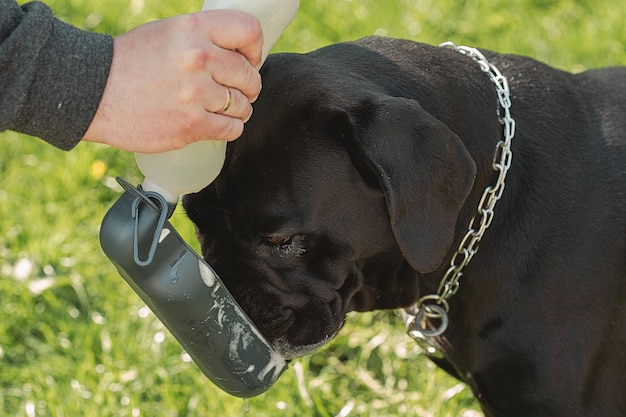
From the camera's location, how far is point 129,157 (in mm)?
4934

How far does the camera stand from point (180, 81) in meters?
2.32

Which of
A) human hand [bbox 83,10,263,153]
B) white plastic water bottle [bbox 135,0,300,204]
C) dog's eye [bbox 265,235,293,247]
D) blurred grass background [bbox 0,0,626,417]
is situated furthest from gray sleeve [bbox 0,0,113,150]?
blurred grass background [bbox 0,0,626,417]

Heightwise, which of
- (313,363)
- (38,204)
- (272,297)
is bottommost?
(38,204)

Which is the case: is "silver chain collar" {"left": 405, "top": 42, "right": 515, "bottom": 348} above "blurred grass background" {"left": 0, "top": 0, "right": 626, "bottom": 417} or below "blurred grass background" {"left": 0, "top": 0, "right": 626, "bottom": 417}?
above

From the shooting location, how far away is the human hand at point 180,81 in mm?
2316

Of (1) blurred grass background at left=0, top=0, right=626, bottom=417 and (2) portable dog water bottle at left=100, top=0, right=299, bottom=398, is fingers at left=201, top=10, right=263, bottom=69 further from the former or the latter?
(1) blurred grass background at left=0, top=0, right=626, bottom=417

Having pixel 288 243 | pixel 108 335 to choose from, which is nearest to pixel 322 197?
pixel 288 243

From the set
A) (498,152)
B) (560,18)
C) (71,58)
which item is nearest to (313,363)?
(498,152)

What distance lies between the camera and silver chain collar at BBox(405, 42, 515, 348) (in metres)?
2.87

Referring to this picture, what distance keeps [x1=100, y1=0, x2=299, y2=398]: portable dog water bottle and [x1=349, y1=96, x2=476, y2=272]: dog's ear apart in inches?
14.5

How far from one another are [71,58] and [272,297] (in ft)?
2.97

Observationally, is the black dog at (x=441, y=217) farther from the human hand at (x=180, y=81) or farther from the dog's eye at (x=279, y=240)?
the human hand at (x=180, y=81)

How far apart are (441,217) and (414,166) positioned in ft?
0.55

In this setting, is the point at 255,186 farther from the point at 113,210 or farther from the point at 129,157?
the point at 129,157
